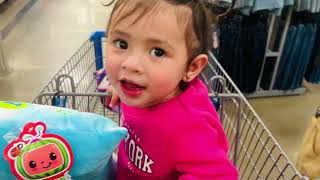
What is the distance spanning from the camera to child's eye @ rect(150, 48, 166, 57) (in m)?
0.66

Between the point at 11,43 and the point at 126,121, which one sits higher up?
the point at 126,121

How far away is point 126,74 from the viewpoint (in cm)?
66

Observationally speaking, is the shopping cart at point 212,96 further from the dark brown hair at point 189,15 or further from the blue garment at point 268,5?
the blue garment at point 268,5

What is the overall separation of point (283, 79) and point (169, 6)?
183 cm

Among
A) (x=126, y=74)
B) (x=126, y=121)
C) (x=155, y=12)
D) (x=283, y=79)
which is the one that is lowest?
(x=283, y=79)

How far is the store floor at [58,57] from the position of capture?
208 centimetres

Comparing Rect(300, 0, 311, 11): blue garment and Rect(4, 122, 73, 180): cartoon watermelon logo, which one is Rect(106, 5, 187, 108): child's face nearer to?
Rect(4, 122, 73, 180): cartoon watermelon logo

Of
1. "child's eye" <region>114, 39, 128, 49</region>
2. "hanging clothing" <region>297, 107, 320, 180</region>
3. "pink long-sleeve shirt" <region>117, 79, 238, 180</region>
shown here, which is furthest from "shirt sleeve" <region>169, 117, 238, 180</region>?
"hanging clothing" <region>297, 107, 320, 180</region>

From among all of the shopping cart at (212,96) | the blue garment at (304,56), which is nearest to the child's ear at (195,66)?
the shopping cart at (212,96)

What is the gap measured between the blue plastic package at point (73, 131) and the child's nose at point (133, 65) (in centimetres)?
13

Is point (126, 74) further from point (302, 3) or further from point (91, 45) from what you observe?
point (302, 3)

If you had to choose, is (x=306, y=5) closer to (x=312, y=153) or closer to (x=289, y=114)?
(x=289, y=114)

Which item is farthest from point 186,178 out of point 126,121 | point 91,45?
point 91,45

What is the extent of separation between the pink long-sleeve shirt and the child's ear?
0.03 m
